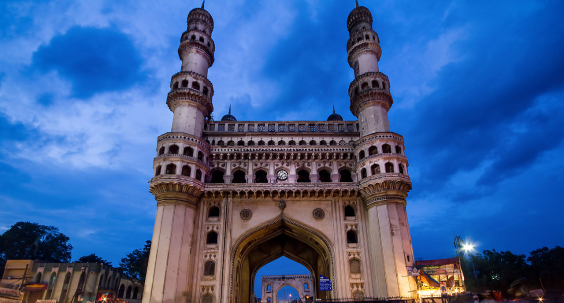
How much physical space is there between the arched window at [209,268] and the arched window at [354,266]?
34.3 feet

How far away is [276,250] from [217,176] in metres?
10.1

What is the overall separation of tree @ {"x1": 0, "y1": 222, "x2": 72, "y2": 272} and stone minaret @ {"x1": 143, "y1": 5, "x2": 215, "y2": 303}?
3852cm

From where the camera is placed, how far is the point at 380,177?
27.2 metres

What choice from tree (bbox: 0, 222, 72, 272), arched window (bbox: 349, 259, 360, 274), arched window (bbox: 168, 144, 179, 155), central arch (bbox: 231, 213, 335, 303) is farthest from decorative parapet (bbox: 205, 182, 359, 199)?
tree (bbox: 0, 222, 72, 272)

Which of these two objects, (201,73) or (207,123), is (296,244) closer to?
(207,123)

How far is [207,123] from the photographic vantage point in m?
33.2

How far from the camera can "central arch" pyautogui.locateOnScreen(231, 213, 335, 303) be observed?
92.4 feet

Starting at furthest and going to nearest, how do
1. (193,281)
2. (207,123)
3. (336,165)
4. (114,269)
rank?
(114,269)
(207,123)
(336,165)
(193,281)

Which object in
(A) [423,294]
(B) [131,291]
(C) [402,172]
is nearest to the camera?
(A) [423,294]

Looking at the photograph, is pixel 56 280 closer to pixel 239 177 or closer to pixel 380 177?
pixel 239 177

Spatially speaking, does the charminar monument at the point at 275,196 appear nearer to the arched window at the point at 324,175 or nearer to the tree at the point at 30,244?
the arched window at the point at 324,175

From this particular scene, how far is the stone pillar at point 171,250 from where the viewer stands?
79.2ft

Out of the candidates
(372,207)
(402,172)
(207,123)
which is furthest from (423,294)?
(207,123)

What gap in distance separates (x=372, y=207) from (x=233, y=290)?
1242 centimetres
